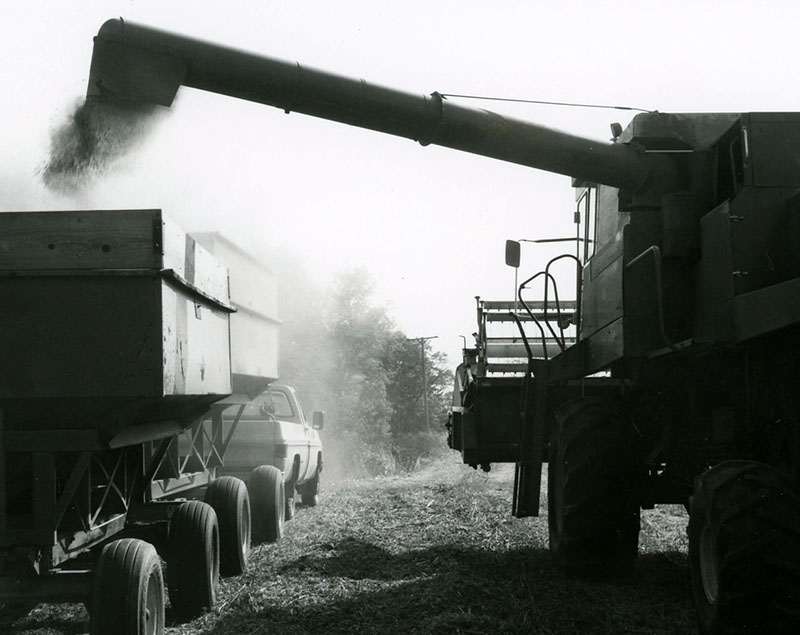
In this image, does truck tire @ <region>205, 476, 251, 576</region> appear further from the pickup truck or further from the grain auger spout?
the grain auger spout

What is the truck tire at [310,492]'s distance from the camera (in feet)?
49.0

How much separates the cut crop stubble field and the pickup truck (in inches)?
17.6

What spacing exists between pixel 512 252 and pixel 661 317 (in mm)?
2512

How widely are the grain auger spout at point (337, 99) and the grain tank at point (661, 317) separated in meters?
0.01

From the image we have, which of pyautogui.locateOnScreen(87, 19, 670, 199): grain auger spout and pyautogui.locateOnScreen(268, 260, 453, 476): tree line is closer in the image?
pyautogui.locateOnScreen(87, 19, 670, 199): grain auger spout

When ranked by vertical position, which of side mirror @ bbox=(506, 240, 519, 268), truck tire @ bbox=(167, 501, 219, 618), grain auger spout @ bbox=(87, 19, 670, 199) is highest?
grain auger spout @ bbox=(87, 19, 670, 199)

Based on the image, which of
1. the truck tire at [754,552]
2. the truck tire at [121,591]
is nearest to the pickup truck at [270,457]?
the truck tire at [121,591]

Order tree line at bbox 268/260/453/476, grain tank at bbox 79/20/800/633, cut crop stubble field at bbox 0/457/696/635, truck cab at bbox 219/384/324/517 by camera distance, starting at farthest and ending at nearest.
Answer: tree line at bbox 268/260/453/476 → truck cab at bbox 219/384/324/517 → cut crop stubble field at bbox 0/457/696/635 → grain tank at bbox 79/20/800/633

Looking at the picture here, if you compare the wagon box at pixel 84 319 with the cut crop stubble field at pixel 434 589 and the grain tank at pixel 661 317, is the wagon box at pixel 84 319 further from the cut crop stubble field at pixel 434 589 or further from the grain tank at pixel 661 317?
the cut crop stubble field at pixel 434 589

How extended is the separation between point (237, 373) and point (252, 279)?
1512 millimetres

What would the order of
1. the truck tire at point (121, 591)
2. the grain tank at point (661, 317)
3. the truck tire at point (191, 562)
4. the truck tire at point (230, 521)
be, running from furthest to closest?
the truck tire at point (230, 521) < the truck tire at point (191, 562) < the truck tire at point (121, 591) < the grain tank at point (661, 317)

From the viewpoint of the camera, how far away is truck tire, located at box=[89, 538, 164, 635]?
4996 mm

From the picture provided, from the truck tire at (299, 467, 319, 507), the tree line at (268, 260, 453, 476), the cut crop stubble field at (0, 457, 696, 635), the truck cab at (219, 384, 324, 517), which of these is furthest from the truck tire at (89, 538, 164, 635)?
the tree line at (268, 260, 453, 476)

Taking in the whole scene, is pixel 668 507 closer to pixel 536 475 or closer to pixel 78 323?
pixel 536 475
